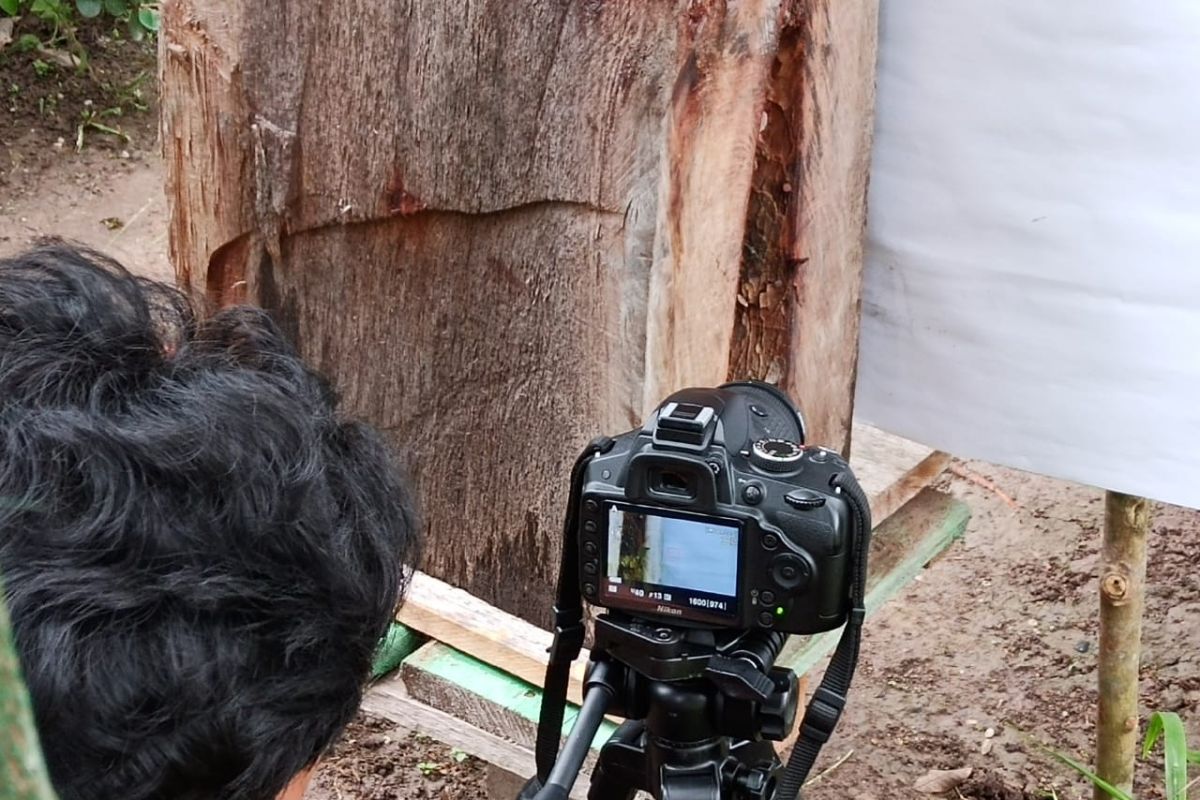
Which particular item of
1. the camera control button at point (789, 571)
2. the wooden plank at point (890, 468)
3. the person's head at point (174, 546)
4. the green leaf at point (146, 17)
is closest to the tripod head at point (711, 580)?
the camera control button at point (789, 571)

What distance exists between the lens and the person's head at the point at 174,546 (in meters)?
0.68

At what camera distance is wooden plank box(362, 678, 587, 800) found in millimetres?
1445

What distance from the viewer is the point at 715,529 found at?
0.98 m

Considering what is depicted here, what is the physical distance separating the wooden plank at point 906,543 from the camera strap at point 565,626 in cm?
43

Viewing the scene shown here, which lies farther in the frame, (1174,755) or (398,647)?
(1174,755)

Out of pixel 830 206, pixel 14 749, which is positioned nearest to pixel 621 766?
pixel 830 206

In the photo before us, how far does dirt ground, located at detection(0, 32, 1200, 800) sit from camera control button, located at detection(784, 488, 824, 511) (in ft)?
4.70

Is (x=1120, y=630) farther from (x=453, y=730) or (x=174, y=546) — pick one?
(x=174, y=546)

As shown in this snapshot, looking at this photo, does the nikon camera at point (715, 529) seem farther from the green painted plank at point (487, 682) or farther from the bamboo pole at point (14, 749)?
the bamboo pole at point (14, 749)

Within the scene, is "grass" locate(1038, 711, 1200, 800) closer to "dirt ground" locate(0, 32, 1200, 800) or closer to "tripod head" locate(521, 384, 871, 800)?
"dirt ground" locate(0, 32, 1200, 800)

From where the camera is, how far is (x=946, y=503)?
1.81 m

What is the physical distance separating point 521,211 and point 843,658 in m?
0.56

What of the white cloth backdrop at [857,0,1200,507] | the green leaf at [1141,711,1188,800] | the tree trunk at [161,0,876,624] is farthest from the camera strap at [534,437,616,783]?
the green leaf at [1141,711,1188,800]

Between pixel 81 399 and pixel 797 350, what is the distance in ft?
2.54
